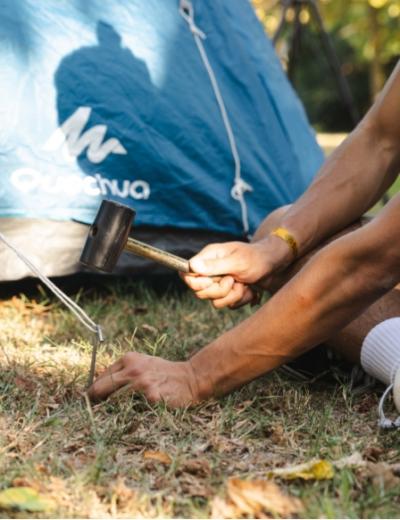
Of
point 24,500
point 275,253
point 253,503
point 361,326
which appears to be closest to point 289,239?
point 275,253

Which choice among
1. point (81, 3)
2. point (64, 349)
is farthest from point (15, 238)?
point (81, 3)

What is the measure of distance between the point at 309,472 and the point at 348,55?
16403mm

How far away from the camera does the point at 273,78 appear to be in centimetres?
326

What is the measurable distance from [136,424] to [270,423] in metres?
0.26

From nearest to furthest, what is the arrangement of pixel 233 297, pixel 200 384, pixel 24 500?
1. pixel 24 500
2. pixel 200 384
3. pixel 233 297

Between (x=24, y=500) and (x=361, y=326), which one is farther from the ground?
(x=24, y=500)

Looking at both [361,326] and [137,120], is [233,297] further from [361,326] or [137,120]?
[137,120]

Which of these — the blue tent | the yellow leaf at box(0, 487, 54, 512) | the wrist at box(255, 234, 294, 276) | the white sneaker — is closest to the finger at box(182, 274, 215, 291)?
the wrist at box(255, 234, 294, 276)

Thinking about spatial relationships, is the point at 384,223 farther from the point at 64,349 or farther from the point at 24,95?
the point at 24,95

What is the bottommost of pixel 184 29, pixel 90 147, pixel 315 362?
pixel 315 362

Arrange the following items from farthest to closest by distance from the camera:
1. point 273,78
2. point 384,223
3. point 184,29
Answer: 1. point 273,78
2. point 184,29
3. point 384,223

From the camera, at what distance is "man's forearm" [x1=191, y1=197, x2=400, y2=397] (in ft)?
5.42

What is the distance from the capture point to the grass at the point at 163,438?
1452 millimetres

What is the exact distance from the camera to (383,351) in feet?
6.48
